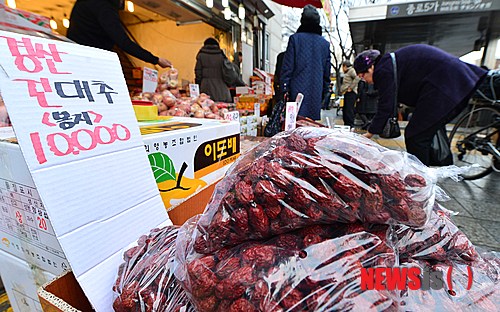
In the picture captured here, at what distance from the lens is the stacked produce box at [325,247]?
440 mm

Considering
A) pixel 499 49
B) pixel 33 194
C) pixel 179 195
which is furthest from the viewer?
pixel 499 49

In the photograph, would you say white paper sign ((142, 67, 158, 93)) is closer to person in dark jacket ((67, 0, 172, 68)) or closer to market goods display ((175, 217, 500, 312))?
person in dark jacket ((67, 0, 172, 68))

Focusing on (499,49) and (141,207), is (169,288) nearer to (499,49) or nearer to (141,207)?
(141,207)

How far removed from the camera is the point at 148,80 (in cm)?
230

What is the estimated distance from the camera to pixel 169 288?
1.84 feet

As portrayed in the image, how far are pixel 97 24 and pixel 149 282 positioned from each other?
241 cm

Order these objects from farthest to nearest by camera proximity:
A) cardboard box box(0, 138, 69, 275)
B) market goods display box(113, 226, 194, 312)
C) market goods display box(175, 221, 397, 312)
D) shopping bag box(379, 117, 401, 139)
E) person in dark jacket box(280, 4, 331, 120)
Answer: person in dark jacket box(280, 4, 331, 120)
shopping bag box(379, 117, 401, 139)
cardboard box box(0, 138, 69, 275)
market goods display box(113, 226, 194, 312)
market goods display box(175, 221, 397, 312)

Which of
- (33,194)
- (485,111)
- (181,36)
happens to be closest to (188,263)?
(33,194)

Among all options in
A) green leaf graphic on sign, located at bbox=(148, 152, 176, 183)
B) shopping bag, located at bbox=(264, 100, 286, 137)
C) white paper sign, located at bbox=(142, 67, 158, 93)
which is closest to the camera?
green leaf graphic on sign, located at bbox=(148, 152, 176, 183)

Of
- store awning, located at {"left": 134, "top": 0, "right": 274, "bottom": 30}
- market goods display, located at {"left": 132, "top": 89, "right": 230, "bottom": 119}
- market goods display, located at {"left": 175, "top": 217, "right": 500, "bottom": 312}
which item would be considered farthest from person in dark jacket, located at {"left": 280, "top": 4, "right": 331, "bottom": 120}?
store awning, located at {"left": 134, "top": 0, "right": 274, "bottom": 30}

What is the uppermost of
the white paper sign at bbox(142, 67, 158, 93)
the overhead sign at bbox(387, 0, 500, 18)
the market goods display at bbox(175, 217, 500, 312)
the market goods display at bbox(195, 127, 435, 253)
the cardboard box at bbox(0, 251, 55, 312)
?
the overhead sign at bbox(387, 0, 500, 18)

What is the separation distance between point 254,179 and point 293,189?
84mm

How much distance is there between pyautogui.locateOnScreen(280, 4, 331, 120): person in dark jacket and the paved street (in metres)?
0.65

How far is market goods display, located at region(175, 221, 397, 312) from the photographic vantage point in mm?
427
